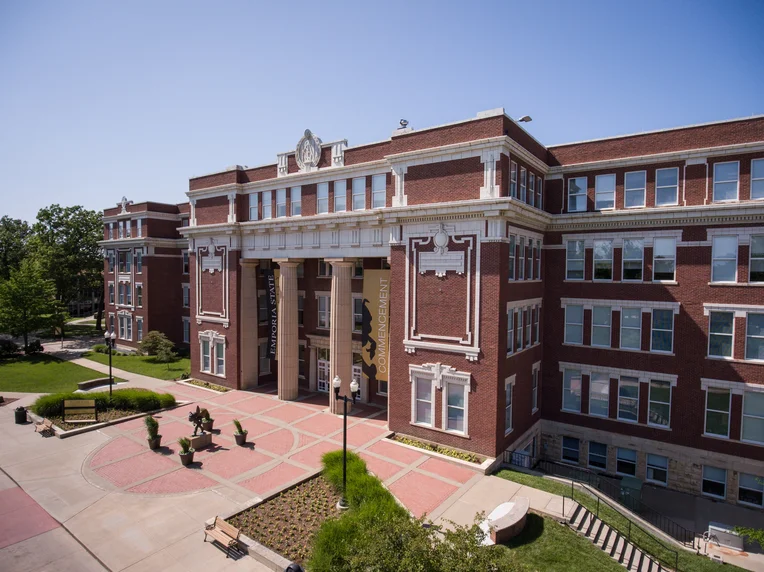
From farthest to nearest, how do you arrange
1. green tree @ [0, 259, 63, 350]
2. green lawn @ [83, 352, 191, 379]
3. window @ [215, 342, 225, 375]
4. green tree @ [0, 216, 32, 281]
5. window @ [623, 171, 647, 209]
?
green tree @ [0, 216, 32, 281] → green tree @ [0, 259, 63, 350] → green lawn @ [83, 352, 191, 379] → window @ [215, 342, 225, 375] → window @ [623, 171, 647, 209]

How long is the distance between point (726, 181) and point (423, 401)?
57.7 ft

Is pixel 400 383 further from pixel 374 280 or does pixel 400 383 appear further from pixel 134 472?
pixel 134 472

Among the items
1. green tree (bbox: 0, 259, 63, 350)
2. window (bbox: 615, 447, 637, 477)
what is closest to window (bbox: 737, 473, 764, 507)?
window (bbox: 615, 447, 637, 477)

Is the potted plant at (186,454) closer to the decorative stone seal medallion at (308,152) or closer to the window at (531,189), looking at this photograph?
the decorative stone seal medallion at (308,152)

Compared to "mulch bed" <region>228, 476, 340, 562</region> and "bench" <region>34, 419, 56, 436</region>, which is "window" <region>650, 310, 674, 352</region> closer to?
"mulch bed" <region>228, 476, 340, 562</region>

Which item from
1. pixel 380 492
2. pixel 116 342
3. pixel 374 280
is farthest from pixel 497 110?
pixel 116 342

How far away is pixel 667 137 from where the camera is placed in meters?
21.7

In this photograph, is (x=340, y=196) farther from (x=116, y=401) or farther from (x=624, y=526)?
(x=624, y=526)

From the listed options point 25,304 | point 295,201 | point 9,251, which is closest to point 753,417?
point 295,201

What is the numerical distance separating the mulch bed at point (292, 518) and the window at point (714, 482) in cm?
1783

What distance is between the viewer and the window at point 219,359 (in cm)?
3239

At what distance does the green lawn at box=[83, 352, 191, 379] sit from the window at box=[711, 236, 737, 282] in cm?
3659

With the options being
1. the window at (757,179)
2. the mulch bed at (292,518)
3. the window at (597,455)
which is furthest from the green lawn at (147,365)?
the window at (757,179)

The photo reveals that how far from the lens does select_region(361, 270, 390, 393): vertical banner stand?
2420 cm
